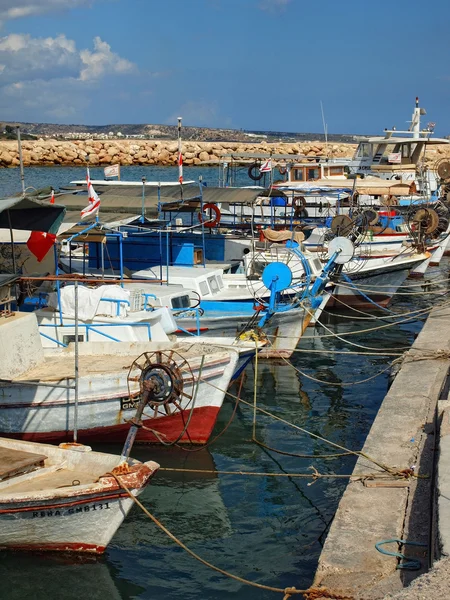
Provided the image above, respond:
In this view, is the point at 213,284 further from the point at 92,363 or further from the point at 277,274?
the point at 92,363

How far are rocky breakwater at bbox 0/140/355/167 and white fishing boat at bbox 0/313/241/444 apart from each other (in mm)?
68305

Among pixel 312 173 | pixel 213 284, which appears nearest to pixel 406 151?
pixel 312 173

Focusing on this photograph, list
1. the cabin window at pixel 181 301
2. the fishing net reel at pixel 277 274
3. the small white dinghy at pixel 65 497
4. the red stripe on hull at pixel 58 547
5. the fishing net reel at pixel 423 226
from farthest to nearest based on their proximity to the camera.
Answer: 1. the fishing net reel at pixel 423 226
2. the cabin window at pixel 181 301
3. the fishing net reel at pixel 277 274
4. the red stripe on hull at pixel 58 547
5. the small white dinghy at pixel 65 497

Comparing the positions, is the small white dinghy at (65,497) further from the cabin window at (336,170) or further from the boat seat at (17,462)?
the cabin window at (336,170)

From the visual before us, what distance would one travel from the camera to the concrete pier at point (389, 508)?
7.79 meters

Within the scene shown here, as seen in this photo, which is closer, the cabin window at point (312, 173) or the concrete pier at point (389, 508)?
the concrete pier at point (389, 508)

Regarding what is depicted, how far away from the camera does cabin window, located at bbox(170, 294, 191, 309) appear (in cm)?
1833

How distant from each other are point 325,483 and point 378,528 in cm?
421

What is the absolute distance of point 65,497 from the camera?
991 centimetres

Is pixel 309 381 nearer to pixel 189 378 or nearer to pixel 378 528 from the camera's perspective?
pixel 189 378

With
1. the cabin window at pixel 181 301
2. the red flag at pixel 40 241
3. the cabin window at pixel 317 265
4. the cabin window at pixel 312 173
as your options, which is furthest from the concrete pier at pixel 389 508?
the cabin window at pixel 312 173

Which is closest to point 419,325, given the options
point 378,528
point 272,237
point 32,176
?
point 272,237

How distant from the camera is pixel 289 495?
41.0ft

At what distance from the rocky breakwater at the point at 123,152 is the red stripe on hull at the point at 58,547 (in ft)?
238
